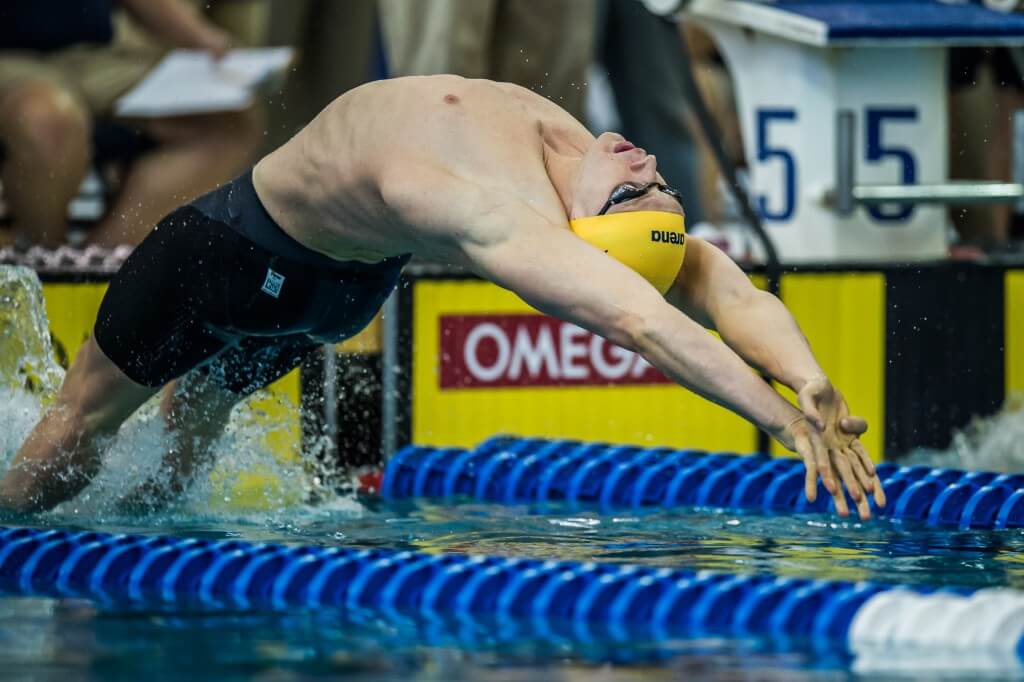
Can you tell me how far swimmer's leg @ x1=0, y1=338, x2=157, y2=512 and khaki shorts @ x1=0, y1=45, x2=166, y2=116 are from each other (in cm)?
166

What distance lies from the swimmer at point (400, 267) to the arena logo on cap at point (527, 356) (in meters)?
0.97

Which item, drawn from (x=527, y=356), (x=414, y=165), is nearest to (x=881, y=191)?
(x=527, y=356)

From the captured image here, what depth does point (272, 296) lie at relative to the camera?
420cm

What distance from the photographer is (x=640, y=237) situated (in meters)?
3.63

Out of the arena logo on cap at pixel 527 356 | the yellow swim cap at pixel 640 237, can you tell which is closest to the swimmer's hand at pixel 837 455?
the yellow swim cap at pixel 640 237

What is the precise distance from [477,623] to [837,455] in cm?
64

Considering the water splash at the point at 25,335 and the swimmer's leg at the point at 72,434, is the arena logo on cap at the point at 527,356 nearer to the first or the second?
the water splash at the point at 25,335

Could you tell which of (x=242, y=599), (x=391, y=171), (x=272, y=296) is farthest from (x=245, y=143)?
(x=242, y=599)

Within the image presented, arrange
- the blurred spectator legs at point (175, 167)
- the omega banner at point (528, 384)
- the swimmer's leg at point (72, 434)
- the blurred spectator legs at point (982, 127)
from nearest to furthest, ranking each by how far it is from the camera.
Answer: the swimmer's leg at point (72, 434) < the omega banner at point (528, 384) < the blurred spectator legs at point (175, 167) < the blurred spectator legs at point (982, 127)

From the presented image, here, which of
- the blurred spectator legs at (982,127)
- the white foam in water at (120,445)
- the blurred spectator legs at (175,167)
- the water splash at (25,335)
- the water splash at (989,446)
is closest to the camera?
the white foam in water at (120,445)

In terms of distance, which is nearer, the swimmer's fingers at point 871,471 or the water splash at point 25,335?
the swimmer's fingers at point 871,471

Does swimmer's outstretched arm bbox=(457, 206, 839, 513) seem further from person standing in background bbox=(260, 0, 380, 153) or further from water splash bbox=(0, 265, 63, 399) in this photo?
person standing in background bbox=(260, 0, 380, 153)

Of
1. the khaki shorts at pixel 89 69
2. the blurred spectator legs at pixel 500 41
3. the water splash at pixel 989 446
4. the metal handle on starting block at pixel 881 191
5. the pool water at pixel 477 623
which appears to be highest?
the blurred spectator legs at pixel 500 41

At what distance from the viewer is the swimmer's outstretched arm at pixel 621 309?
331 cm
